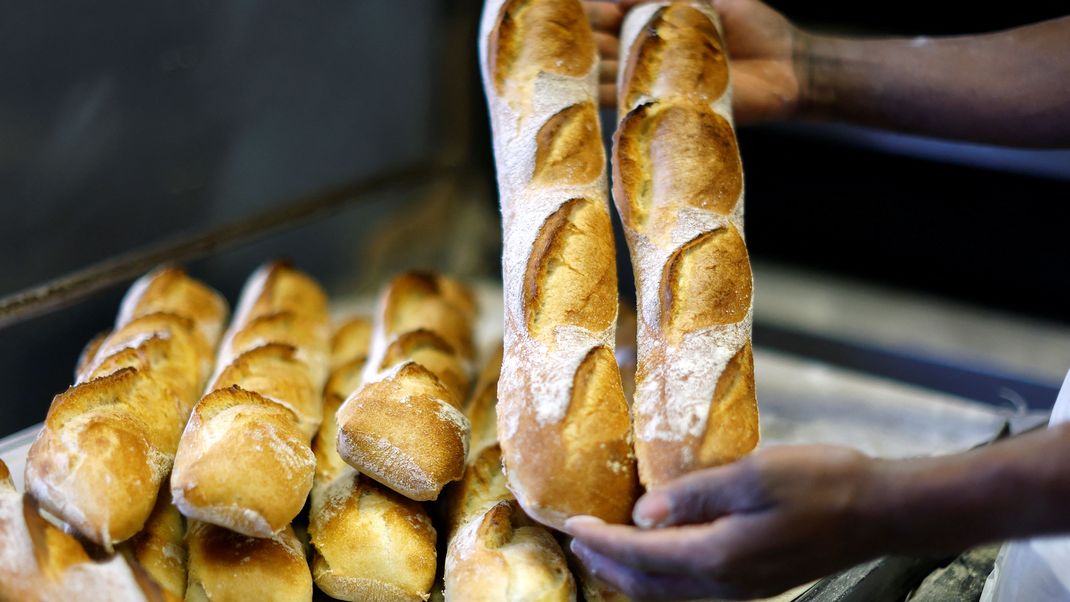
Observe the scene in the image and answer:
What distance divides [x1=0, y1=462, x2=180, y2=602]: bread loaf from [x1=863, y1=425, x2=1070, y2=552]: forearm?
0.81 m

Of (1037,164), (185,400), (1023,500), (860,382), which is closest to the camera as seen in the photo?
(1023,500)

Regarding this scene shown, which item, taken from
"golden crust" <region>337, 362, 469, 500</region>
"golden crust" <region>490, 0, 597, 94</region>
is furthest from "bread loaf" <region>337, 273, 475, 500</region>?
"golden crust" <region>490, 0, 597, 94</region>

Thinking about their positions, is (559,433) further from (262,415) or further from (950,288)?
(950,288)

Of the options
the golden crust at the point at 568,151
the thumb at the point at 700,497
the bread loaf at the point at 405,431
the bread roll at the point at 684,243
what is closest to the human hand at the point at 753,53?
the bread roll at the point at 684,243

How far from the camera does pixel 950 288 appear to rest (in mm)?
2725

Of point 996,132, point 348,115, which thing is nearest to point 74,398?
point 348,115

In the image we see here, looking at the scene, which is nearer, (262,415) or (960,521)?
(960,521)

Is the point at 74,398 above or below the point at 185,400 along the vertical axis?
above

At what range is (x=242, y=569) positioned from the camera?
3.67ft

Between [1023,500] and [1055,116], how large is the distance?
94cm

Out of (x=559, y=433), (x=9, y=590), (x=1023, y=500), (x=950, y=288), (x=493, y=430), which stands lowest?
(x=950, y=288)

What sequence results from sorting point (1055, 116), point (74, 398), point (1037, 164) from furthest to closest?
point (1037, 164), point (1055, 116), point (74, 398)

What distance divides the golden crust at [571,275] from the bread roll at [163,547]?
0.53 meters

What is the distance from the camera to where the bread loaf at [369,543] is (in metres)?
1.17
